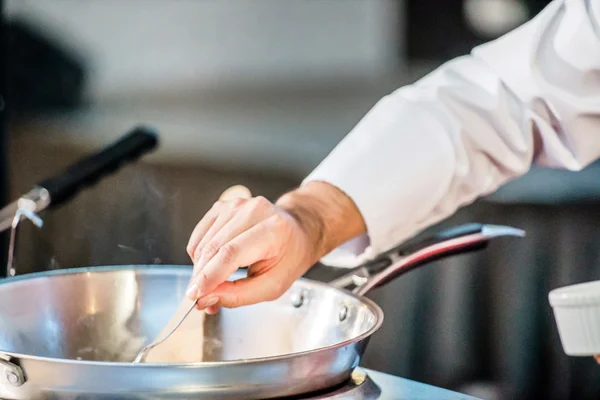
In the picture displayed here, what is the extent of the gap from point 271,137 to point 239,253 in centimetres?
130

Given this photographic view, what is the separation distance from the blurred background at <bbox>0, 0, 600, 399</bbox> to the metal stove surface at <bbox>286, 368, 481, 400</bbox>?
0.60 m

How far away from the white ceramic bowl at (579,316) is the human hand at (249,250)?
7.8 inches

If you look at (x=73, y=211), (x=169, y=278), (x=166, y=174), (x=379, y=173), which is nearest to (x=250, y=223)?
(x=169, y=278)

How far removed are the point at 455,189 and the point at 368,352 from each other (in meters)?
0.56

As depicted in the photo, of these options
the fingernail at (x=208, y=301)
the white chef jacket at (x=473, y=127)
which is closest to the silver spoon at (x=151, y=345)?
the fingernail at (x=208, y=301)

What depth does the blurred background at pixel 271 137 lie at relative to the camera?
4.00 ft

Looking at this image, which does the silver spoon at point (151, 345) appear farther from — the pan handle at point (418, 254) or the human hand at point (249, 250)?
the pan handle at point (418, 254)

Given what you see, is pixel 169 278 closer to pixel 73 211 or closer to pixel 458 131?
pixel 458 131

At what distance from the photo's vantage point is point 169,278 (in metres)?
0.64

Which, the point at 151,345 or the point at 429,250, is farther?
the point at 429,250

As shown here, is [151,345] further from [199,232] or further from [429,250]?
[429,250]

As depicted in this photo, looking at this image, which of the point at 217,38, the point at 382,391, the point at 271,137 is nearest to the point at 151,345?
the point at 382,391

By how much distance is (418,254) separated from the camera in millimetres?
687

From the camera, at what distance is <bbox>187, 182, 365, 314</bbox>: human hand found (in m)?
0.56
